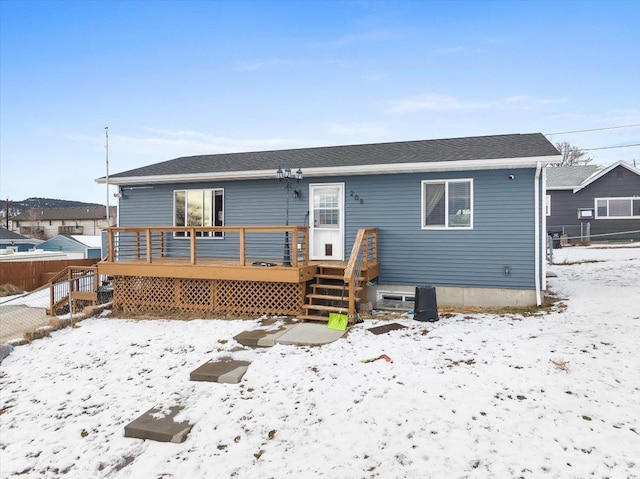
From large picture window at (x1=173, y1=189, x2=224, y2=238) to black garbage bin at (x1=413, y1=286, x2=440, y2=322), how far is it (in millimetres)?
5834

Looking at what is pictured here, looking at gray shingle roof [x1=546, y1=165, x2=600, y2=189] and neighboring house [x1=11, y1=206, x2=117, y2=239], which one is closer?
gray shingle roof [x1=546, y1=165, x2=600, y2=189]

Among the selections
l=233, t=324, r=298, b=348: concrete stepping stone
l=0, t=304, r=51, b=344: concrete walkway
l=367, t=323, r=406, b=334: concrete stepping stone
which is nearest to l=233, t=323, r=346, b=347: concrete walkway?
l=233, t=324, r=298, b=348: concrete stepping stone

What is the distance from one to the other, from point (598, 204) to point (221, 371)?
24.1 m

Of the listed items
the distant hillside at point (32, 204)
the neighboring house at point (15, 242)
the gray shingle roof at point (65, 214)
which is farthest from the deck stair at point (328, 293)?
the distant hillside at point (32, 204)

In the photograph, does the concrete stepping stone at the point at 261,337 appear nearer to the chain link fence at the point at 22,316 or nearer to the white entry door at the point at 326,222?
the white entry door at the point at 326,222

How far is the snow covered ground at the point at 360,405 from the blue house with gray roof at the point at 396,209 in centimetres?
169

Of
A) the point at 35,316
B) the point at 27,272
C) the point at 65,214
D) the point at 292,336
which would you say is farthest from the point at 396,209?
the point at 65,214

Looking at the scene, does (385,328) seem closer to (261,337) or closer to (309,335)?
(309,335)

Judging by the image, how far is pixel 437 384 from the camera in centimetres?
449

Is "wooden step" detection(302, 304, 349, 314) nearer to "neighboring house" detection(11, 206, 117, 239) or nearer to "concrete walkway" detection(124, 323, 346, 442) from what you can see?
"concrete walkway" detection(124, 323, 346, 442)

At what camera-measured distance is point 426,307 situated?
732 cm

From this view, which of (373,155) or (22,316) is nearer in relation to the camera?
(373,155)

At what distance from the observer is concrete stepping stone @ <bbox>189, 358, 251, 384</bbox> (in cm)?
516

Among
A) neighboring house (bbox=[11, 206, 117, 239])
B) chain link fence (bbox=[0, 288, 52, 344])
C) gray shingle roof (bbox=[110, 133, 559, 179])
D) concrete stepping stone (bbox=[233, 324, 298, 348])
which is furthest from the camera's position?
neighboring house (bbox=[11, 206, 117, 239])
